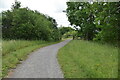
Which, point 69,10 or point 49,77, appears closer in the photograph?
point 49,77

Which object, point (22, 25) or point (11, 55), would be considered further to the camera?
point (22, 25)

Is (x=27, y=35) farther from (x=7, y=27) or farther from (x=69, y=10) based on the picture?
(x=69, y=10)

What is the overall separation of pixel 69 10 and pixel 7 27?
1198 cm

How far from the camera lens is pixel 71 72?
799 cm

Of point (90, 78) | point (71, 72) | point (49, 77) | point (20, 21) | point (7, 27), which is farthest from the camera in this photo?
point (7, 27)

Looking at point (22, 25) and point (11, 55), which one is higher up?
point (22, 25)

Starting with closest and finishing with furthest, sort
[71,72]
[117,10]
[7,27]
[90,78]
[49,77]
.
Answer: [90,78] → [49,77] → [71,72] → [117,10] → [7,27]

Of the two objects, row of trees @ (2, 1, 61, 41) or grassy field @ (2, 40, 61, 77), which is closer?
grassy field @ (2, 40, 61, 77)

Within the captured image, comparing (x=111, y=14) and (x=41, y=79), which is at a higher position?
(x=111, y=14)

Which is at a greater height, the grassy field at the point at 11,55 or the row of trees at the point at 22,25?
the row of trees at the point at 22,25

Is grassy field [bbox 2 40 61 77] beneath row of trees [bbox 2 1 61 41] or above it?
beneath

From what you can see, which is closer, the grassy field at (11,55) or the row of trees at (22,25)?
the grassy field at (11,55)

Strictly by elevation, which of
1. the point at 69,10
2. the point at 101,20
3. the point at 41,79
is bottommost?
the point at 41,79

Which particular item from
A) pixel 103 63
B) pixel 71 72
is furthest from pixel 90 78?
pixel 103 63
